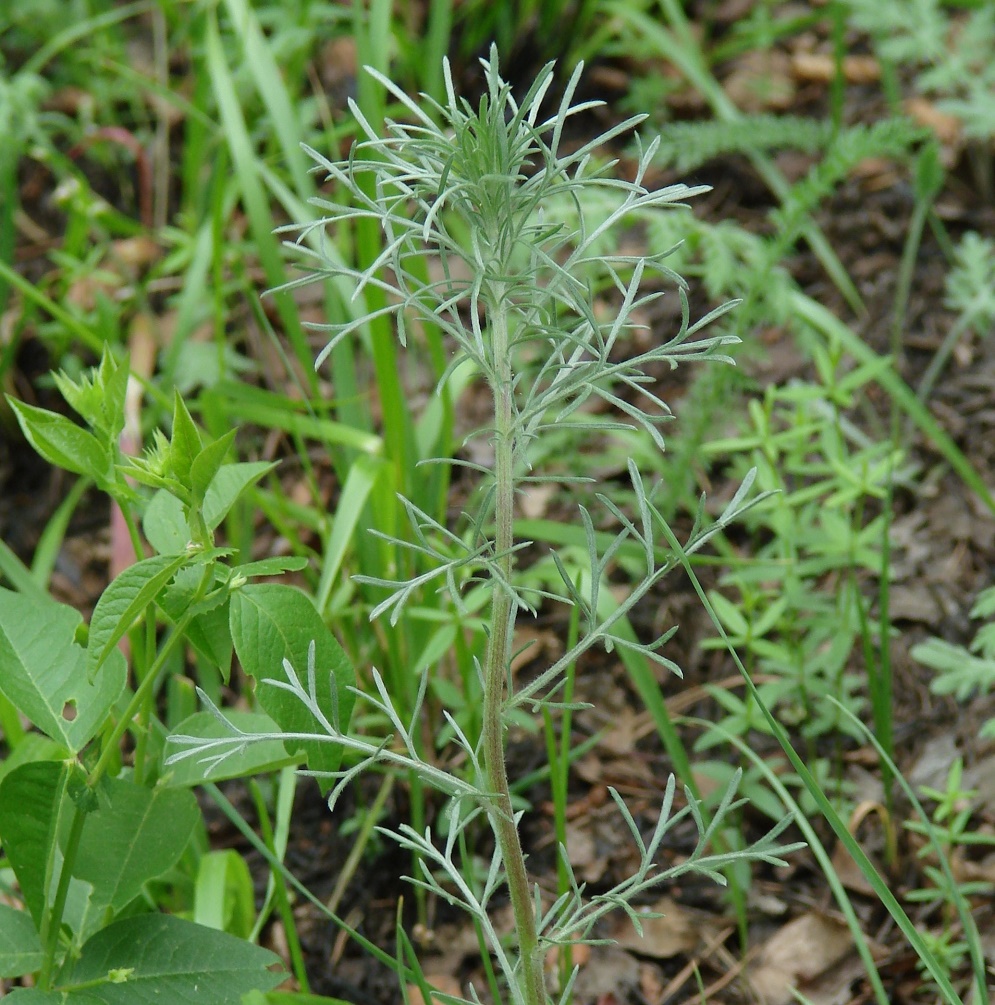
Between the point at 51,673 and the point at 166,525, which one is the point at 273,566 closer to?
the point at 166,525

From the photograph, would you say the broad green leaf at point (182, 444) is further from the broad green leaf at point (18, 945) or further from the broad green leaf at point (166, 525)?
the broad green leaf at point (18, 945)

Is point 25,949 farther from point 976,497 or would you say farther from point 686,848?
point 976,497

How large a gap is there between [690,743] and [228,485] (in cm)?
102

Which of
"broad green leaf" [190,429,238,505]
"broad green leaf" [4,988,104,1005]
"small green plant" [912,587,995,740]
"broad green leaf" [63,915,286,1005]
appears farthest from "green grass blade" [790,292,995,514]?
"broad green leaf" [4,988,104,1005]

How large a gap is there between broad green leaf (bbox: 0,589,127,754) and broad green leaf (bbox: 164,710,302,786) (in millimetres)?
92

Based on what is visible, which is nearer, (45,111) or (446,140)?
(446,140)

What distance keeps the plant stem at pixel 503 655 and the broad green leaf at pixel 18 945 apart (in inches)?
19.6

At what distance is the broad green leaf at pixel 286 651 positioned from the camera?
102cm

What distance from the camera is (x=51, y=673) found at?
1.16 metres

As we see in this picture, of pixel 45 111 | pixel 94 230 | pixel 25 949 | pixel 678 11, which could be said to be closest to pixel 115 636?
pixel 25 949

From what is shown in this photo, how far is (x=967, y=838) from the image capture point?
4.81 ft

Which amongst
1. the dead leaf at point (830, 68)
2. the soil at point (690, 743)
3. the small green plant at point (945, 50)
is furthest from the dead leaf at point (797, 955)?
the dead leaf at point (830, 68)

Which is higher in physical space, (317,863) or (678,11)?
(678,11)

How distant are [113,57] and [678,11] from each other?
159 cm
